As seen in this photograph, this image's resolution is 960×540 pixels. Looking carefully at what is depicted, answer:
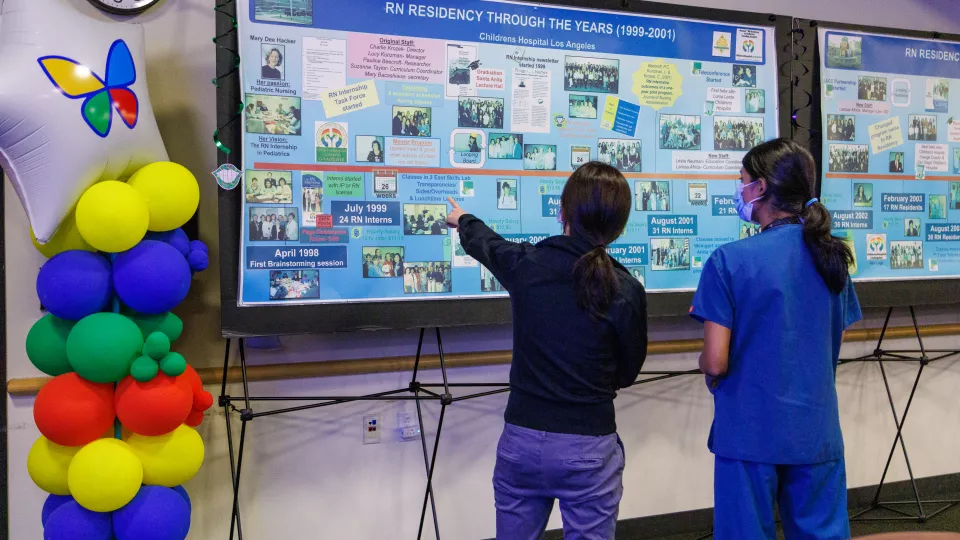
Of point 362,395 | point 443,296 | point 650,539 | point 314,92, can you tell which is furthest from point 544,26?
point 650,539

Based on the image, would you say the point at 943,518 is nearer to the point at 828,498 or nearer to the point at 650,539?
the point at 650,539

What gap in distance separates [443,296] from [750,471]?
1.07 metres

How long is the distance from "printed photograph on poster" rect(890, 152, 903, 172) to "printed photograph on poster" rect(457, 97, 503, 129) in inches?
66.8

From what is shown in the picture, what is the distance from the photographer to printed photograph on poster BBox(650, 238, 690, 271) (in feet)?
8.78

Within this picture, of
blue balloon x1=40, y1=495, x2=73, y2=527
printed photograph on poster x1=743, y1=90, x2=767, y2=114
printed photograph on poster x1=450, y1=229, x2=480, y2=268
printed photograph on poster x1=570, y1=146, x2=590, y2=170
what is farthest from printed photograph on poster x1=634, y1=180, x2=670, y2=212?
blue balloon x1=40, y1=495, x2=73, y2=527

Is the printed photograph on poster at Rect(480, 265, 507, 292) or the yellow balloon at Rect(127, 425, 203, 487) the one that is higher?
Result: the printed photograph on poster at Rect(480, 265, 507, 292)

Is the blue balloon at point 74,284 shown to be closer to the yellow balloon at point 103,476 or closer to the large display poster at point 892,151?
the yellow balloon at point 103,476

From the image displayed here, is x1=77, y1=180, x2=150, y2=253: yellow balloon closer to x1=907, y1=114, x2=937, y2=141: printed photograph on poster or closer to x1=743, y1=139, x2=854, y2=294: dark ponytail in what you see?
x1=743, y1=139, x2=854, y2=294: dark ponytail

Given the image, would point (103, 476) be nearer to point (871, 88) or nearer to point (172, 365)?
point (172, 365)

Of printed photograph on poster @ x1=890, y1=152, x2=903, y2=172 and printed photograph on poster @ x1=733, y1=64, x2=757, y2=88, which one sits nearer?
printed photograph on poster @ x1=733, y1=64, x2=757, y2=88

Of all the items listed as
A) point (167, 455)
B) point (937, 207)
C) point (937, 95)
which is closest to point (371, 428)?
point (167, 455)

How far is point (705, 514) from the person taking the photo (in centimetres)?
300

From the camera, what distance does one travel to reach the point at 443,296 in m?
2.39

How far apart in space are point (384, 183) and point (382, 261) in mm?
246
